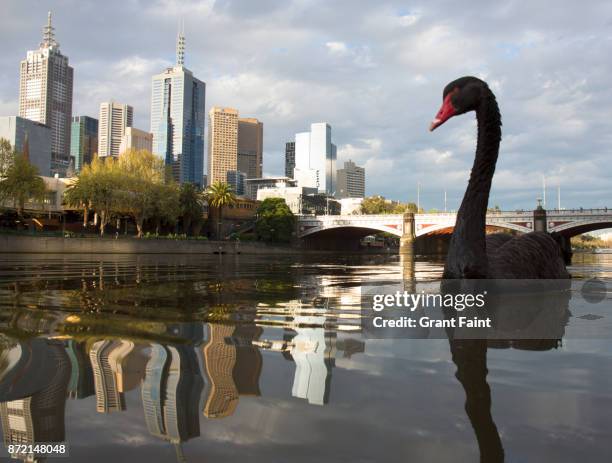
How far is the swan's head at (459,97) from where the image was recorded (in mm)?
6234

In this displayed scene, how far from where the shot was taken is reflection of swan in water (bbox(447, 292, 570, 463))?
6.24ft

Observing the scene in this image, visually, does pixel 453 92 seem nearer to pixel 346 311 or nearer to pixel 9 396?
→ pixel 346 311

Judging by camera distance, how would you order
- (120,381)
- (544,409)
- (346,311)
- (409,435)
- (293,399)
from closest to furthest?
(409,435), (544,409), (293,399), (120,381), (346,311)

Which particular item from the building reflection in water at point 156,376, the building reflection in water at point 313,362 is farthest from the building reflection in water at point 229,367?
the building reflection in water at point 313,362

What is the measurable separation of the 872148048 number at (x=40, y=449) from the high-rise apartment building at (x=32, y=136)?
150 metres

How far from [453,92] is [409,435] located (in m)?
5.24

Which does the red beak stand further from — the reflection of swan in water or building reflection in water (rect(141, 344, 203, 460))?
building reflection in water (rect(141, 344, 203, 460))

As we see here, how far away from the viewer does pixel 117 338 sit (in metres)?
3.72

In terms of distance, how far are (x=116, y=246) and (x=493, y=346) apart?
51.5 metres

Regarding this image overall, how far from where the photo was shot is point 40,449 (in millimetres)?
→ 1778

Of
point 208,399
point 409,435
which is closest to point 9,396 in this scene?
point 208,399

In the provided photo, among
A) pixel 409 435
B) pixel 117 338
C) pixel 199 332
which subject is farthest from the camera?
pixel 199 332

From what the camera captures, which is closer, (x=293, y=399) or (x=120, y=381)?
(x=293, y=399)

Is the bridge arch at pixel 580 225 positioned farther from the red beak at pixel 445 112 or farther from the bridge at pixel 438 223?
the red beak at pixel 445 112
